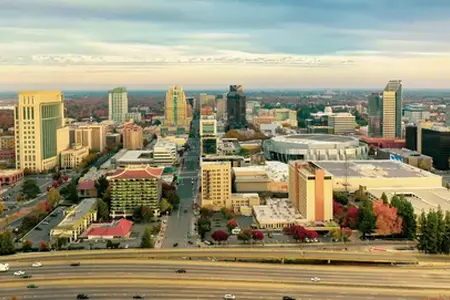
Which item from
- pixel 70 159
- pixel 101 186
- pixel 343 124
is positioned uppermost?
pixel 343 124

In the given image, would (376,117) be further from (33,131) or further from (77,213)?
(77,213)

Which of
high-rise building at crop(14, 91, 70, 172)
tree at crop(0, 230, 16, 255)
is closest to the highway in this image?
tree at crop(0, 230, 16, 255)

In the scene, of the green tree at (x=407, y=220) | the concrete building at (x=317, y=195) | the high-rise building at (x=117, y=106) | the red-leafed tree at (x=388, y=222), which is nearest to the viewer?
the green tree at (x=407, y=220)

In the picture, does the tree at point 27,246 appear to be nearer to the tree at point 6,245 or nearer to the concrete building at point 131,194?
the tree at point 6,245

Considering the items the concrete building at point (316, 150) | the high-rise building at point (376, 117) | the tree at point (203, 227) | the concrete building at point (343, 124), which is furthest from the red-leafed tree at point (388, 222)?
the concrete building at point (343, 124)

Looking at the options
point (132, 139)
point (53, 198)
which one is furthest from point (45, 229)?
point (132, 139)

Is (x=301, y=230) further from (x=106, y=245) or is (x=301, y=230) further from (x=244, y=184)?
(x=244, y=184)

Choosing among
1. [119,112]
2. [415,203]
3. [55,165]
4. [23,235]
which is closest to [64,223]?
[23,235]
